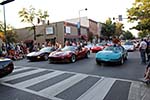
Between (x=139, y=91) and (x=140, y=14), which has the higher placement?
(x=140, y=14)

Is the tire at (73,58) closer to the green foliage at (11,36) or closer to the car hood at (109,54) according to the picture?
the car hood at (109,54)

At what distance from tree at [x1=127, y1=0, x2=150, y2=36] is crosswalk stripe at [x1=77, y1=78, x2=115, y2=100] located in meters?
29.9

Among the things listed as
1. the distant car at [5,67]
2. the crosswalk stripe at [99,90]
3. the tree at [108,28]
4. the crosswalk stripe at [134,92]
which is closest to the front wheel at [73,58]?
the crosswalk stripe at [99,90]

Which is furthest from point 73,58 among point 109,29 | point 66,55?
point 109,29

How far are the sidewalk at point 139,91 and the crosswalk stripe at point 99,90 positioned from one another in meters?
0.77

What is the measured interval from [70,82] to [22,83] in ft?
5.85

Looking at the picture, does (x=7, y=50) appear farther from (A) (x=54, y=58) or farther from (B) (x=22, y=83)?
(B) (x=22, y=83)

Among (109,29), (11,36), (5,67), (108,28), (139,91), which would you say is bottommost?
(139,91)

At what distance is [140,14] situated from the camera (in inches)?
1502

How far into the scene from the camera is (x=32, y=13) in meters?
40.7

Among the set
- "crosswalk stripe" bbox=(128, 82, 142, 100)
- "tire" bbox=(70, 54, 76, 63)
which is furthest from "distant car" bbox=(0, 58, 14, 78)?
"tire" bbox=(70, 54, 76, 63)

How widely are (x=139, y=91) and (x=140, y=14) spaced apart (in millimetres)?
33507

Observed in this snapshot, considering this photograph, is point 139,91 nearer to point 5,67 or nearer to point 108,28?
point 5,67

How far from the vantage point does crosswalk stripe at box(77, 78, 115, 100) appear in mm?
6219
